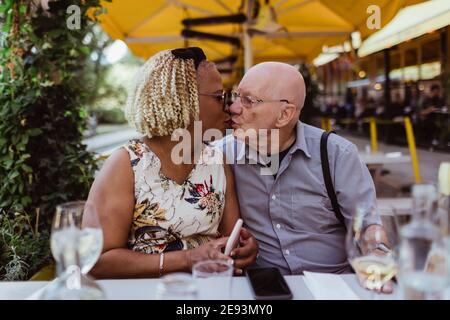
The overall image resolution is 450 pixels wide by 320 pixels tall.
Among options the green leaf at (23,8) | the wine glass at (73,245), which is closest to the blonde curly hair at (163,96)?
the wine glass at (73,245)

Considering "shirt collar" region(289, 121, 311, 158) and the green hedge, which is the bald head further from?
the green hedge

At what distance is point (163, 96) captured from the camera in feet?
6.18

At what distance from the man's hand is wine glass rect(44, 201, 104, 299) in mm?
645

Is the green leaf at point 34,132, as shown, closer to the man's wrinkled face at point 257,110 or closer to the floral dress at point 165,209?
the floral dress at point 165,209

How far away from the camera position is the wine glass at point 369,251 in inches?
47.8

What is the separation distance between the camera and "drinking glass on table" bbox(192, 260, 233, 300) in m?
1.19

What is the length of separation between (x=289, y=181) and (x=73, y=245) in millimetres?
1159

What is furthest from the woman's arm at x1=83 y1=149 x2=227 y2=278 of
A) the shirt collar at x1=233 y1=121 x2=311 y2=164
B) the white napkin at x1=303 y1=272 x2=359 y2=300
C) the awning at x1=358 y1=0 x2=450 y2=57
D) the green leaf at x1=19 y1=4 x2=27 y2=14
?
the awning at x1=358 y1=0 x2=450 y2=57

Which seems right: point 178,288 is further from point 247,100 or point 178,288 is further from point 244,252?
point 247,100

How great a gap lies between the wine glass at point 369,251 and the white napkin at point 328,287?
56 mm

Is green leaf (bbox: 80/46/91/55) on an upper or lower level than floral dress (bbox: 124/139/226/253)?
upper

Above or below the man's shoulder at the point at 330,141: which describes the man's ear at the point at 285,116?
above

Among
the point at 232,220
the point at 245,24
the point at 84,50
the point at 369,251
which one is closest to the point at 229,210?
the point at 232,220
